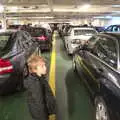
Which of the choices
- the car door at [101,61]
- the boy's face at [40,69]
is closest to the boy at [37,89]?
the boy's face at [40,69]

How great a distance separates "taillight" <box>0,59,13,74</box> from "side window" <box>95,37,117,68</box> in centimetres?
197

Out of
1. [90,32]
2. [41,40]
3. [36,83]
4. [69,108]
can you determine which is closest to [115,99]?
[36,83]

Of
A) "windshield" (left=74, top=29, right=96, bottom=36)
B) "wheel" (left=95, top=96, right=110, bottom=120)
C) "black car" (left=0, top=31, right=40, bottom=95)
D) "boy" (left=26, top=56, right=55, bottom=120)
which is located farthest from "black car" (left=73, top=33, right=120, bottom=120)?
"windshield" (left=74, top=29, right=96, bottom=36)

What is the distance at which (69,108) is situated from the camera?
559 cm

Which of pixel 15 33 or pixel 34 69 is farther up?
pixel 15 33

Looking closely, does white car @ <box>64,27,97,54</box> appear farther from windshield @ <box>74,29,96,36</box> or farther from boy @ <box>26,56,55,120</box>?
boy @ <box>26,56,55,120</box>

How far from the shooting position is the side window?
4.31 m

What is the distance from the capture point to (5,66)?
5750 mm

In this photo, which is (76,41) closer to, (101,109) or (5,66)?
(5,66)

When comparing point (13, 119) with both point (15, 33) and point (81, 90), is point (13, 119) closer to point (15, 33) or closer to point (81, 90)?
point (81, 90)

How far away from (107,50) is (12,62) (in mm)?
2266

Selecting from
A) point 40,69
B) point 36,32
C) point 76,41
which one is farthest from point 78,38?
point 40,69

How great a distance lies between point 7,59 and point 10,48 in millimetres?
430

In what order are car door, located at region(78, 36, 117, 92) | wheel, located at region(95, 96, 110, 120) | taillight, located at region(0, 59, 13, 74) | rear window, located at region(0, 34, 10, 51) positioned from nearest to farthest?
wheel, located at region(95, 96, 110, 120), car door, located at region(78, 36, 117, 92), taillight, located at region(0, 59, 13, 74), rear window, located at region(0, 34, 10, 51)
